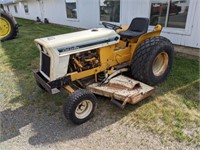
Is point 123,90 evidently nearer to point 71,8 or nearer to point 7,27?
point 7,27

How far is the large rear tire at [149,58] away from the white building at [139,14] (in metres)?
1.62

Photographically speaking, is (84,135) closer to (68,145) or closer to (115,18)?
(68,145)

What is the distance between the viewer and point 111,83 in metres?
3.18

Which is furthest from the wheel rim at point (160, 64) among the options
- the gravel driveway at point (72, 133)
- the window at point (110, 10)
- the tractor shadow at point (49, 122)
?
the window at point (110, 10)

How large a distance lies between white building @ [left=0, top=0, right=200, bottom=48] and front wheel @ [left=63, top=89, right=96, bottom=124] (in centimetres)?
336

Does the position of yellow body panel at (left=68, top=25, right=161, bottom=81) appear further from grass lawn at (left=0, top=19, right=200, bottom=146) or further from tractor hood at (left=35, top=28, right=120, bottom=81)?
grass lawn at (left=0, top=19, right=200, bottom=146)

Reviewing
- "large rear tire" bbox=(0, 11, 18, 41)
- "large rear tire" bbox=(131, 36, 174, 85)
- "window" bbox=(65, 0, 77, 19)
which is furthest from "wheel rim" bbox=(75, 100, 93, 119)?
"window" bbox=(65, 0, 77, 19)

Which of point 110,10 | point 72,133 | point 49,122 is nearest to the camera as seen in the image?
point 72,133

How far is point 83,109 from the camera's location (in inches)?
110

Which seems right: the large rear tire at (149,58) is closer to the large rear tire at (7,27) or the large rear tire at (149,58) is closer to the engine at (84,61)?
the engine at (84,61)

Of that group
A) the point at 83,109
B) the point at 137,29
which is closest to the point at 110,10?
the point at 137,29

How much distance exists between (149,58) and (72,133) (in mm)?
1711

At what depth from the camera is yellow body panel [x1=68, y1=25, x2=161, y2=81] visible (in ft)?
10.1

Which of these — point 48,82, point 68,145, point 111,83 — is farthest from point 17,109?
point 111,83
